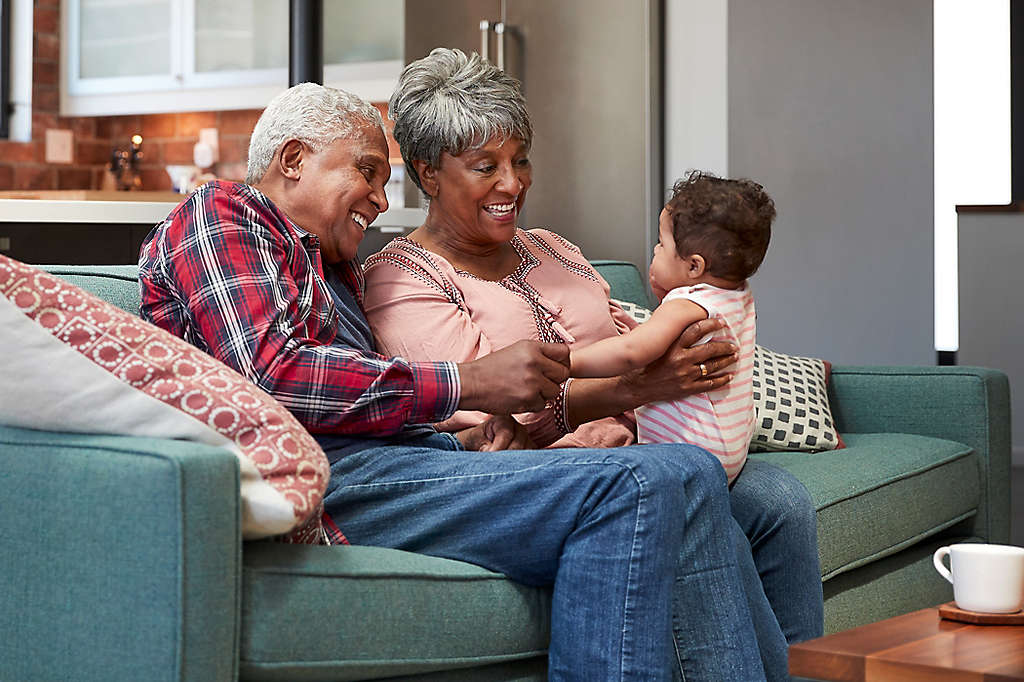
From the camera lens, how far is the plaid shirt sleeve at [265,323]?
1594 mm

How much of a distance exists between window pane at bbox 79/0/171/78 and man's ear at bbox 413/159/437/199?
3.53 m

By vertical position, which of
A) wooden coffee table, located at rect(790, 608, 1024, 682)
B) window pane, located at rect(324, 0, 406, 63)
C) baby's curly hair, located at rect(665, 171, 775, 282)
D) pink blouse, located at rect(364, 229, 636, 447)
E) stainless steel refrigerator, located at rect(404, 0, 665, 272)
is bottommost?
wooden coffee table, located at rect(790, 608, 1024, 682)

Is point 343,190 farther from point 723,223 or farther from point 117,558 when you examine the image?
point 117,558

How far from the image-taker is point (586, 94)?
171 inches

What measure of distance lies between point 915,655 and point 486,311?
91cm

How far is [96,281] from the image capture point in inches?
76.5

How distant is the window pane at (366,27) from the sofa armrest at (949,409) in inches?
98.9

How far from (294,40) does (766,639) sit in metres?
3.34

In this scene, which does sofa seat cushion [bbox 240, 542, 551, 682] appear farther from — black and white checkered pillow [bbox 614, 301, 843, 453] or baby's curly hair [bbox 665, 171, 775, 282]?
black and white checkered pillow [bbox 614, 301, 843, 453]

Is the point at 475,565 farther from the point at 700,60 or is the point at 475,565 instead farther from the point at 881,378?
the point at 700,60

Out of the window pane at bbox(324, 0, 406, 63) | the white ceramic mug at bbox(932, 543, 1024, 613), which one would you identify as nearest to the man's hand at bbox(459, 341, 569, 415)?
the white ceramic mug at bbox(932, 543, 1024, 613)

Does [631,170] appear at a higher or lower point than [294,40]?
lower

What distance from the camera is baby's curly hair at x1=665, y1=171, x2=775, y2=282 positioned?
1874mm

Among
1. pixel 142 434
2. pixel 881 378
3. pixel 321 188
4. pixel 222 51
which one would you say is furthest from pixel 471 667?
pixel 222 51
